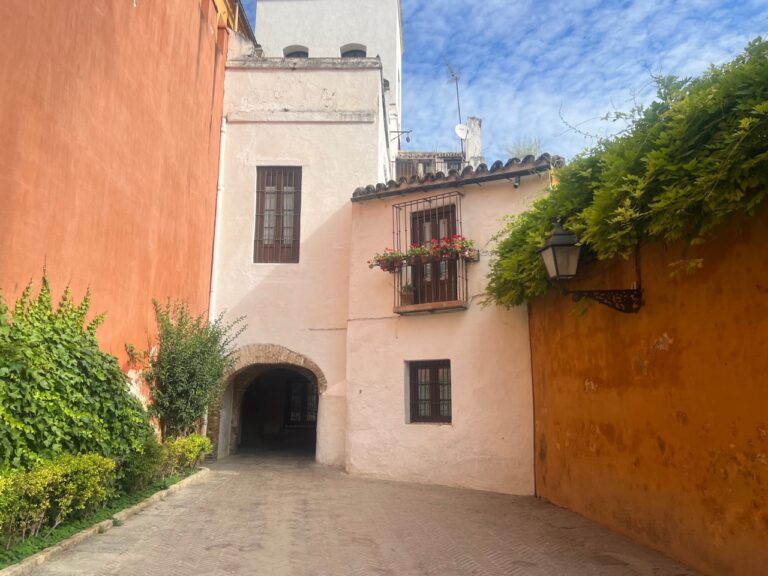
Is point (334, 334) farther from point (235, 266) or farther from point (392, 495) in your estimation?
point (392, 495)

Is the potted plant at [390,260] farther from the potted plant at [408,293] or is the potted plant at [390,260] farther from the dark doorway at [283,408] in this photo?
the dark doorway at [283,408]

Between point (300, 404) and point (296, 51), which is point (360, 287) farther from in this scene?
point (296, 51)

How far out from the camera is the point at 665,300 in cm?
528

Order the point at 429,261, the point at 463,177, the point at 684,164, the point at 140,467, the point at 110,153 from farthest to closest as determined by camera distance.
Answer: the point at 463,177 → the point at 429,261 → the point at 110,153 → the point at 140,467 → the point at 684,164

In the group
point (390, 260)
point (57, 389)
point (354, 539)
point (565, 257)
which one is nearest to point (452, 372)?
point (390, 260)

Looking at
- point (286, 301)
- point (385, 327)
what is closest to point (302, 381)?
point (286, 301)

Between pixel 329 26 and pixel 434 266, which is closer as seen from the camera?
pixel 434 266

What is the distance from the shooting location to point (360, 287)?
36.8 ft

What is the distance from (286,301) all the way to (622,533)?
767 cm

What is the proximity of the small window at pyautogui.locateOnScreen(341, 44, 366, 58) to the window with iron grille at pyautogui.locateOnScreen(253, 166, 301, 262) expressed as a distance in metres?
9.05

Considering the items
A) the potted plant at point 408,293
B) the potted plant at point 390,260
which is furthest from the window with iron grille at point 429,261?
the potted plant at point 390,260

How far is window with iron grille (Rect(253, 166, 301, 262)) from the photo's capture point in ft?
40.4

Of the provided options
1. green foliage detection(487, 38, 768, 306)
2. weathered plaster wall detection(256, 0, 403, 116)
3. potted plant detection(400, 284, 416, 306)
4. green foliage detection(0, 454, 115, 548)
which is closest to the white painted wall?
weathered plaster wall detection(256, 0, 403, 116)

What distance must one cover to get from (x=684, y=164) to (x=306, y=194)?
8965 mm
